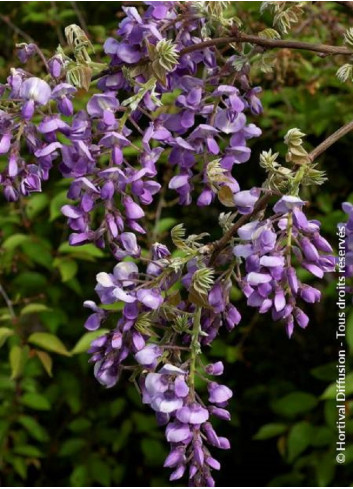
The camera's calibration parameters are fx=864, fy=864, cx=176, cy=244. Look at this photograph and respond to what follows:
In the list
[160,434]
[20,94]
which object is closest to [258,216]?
[20,94]

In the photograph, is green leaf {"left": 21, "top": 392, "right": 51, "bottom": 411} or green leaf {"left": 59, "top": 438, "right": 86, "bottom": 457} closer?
green leaf {"left": 21, "top": 392, "right": 51, "bottom": 411}

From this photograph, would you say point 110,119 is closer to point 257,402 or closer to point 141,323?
point 141,323

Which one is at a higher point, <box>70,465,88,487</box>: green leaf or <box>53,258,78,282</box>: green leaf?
<box>53,258,78,282</box>: green leaf

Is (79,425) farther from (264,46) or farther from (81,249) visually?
(264,46)

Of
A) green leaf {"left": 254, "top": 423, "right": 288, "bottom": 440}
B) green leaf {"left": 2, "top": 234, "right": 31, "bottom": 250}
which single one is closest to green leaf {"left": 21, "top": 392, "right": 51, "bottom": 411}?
green leaf {"left": 2, "top": 234, "right": 31, "bottom": 250}

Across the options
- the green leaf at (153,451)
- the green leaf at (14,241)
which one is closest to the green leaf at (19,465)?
the green leaf at (153,451)

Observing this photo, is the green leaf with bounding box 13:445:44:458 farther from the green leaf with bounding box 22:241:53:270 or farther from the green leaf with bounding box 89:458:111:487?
the green leaf with bounding box 22:241:53:270

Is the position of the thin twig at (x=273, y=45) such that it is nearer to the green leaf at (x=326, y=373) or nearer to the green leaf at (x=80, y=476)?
the green leaf at (x=326, y=373)
